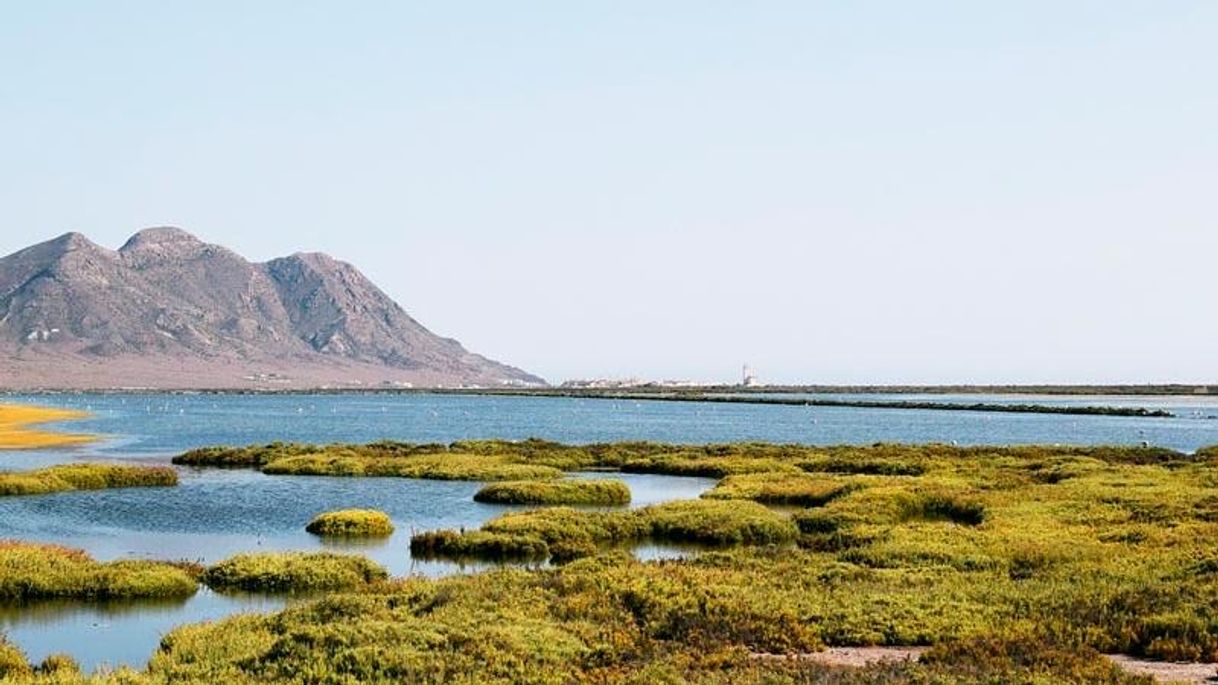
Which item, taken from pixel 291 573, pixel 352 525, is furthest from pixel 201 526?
pixel 291 573

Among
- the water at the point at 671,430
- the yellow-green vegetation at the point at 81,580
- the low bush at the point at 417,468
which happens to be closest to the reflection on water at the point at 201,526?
the yellow-green vegetation at the point at 81,580

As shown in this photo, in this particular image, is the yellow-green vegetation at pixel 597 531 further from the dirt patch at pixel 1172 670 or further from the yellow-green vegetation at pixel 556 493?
the dirt patch at pixel 1172 670

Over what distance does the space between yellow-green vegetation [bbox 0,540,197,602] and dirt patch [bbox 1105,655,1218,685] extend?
2618 centimetres

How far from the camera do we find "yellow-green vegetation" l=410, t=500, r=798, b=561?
45.2m

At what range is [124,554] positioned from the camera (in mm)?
45250

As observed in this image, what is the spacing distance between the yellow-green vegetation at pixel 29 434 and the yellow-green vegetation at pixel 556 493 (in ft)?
186

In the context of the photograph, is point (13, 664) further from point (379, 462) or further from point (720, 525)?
point (379, 462)

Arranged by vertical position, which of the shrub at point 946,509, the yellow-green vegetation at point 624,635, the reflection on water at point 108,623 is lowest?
the reflection on water at point 108,623

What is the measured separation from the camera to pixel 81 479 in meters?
69.4

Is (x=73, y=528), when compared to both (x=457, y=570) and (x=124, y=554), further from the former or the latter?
(x=457, y=570)

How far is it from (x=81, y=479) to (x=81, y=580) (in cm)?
3566

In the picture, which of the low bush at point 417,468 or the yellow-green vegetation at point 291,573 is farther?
the low bush at point 417,468

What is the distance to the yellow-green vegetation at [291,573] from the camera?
37.8 m

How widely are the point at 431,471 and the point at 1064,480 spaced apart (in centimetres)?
3883
